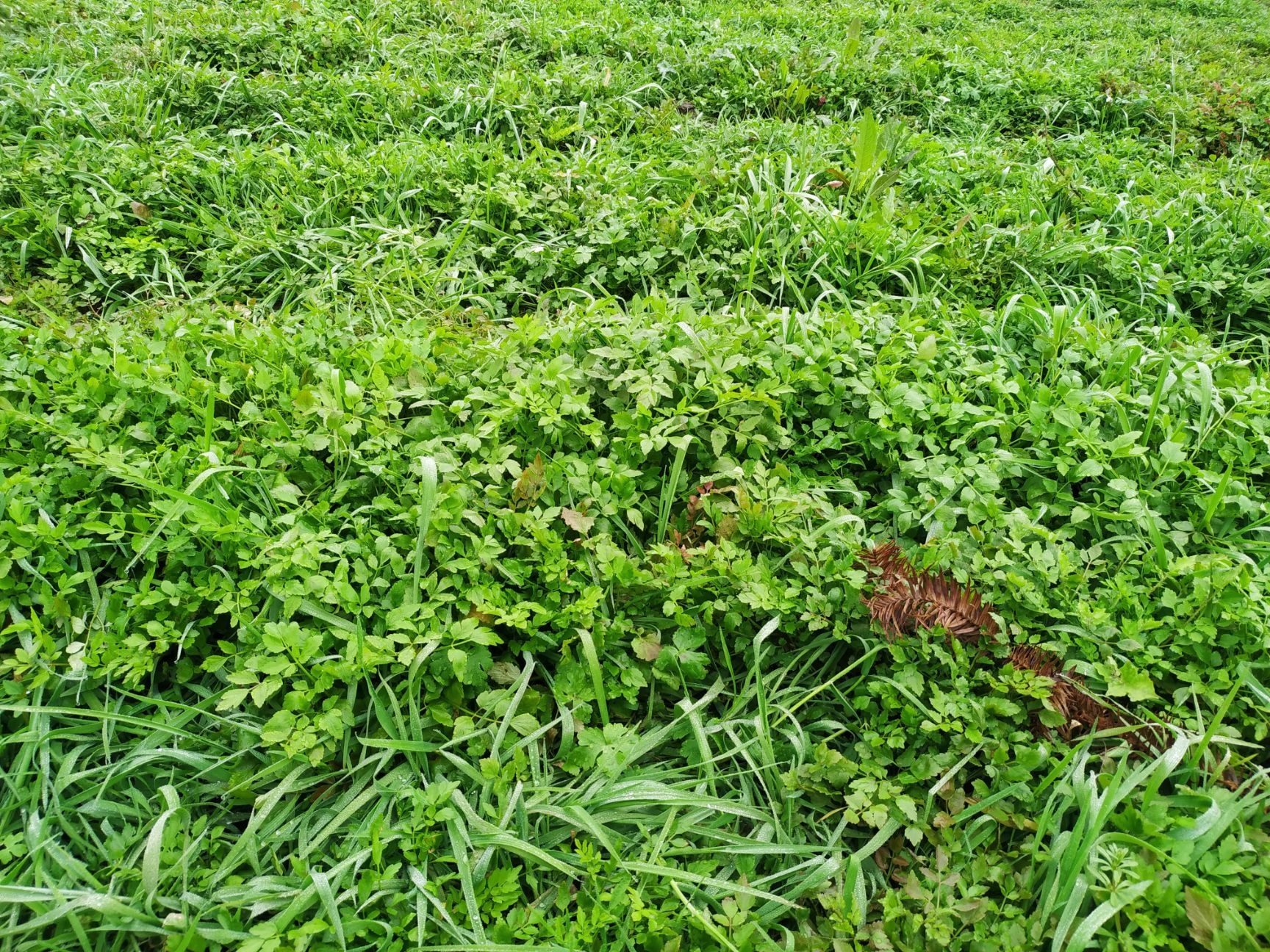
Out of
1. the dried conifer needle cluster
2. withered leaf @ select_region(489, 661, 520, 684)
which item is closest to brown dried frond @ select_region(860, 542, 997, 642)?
the dried conifer needle cluster

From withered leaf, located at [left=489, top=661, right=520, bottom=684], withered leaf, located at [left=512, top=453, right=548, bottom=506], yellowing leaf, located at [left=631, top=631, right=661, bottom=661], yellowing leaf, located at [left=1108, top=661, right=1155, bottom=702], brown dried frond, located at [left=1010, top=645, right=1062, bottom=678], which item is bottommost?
withered leaf, located at [left=489, top=661, right=520, bottom=684]

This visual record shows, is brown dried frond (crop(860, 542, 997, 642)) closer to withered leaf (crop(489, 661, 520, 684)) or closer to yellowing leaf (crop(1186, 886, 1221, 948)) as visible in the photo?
yellowing leaf (crop(1186, 886, 1221, 948))

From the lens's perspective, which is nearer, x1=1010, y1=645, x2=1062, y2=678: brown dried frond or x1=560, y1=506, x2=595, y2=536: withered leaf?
x1=1010, y1=645, x2=1062, y2=678: brown dried frond

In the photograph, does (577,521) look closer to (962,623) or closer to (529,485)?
(529,485)

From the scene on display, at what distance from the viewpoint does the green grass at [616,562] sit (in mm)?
1745

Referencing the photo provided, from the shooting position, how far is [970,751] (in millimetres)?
1889

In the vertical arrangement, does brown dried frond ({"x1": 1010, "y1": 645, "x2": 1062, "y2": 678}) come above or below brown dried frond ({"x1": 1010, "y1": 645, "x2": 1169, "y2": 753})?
above

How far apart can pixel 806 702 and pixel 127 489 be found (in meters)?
2.11

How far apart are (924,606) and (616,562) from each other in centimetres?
83

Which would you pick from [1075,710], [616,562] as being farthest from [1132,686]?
[616,562]

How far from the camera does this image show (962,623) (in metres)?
1.99

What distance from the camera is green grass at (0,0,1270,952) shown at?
175 centimetres

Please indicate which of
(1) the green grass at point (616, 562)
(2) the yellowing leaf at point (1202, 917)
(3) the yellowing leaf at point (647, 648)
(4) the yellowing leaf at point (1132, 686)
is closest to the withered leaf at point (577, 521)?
(1) the green grass at point (616, 562)

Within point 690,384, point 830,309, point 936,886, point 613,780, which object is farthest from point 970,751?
point 830,309
